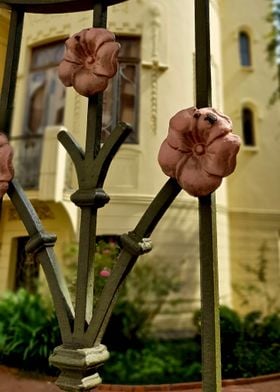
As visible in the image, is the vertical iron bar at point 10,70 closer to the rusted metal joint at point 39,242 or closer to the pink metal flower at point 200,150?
the rusted metal joint at point 39,242

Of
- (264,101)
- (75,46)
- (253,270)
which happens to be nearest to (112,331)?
(253,270)

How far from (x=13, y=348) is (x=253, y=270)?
160 inches

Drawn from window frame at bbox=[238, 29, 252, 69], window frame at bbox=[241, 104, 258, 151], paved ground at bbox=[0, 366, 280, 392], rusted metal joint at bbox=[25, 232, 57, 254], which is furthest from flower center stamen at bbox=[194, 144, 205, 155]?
window frame at bbox=[238, 29, 252, 69]

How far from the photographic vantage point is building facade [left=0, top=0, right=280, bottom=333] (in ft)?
6.66

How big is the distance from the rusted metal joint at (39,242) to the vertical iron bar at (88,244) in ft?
0.31

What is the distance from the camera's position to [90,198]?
3.22ft

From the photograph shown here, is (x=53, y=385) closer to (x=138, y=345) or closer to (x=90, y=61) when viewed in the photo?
(x=90, y=61)

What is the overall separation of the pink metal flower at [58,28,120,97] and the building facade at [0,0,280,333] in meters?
0.44

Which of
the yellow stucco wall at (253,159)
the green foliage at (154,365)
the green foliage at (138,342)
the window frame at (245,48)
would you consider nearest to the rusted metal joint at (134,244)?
the green foliage at (138,342)

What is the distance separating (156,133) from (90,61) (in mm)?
Answer: 1584

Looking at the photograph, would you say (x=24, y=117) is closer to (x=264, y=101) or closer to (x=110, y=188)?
(x=110, y=188)

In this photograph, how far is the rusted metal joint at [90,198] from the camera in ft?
3.22

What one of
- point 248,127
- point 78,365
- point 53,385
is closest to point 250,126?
point 248,127

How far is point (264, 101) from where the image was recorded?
7.91 m
